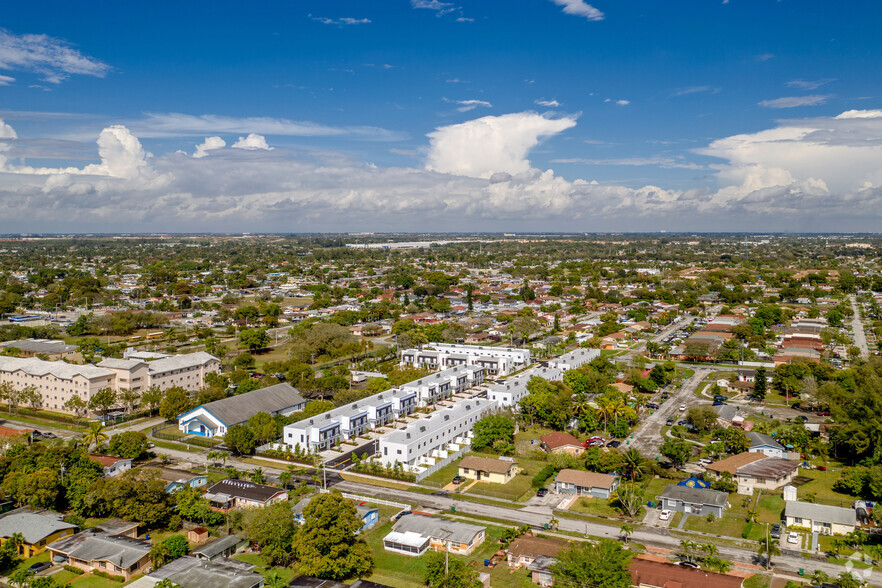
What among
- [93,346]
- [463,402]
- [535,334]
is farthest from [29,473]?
[535,334]

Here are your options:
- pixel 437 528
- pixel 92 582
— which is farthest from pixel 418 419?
pixel 92 582

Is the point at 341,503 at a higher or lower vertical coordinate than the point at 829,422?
higher

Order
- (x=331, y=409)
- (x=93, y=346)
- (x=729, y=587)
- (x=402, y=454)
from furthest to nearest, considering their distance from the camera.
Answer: (x=93, y=346) < (x=331, y=409) < (x=402, y=454) < (x=729, y=587)

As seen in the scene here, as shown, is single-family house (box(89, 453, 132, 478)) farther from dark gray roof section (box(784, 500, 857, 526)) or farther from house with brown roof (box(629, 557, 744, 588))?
dark gray roof section (box(784, 500, 857, 526))

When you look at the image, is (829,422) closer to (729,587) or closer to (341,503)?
(729,587)

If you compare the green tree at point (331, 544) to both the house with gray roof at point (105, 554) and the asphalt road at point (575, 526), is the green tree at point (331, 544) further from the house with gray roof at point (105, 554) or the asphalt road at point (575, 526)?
the asphalt road at point (575, 526)

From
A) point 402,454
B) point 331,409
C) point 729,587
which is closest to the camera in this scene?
point 729,587

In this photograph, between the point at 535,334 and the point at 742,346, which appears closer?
the point at 742,346
